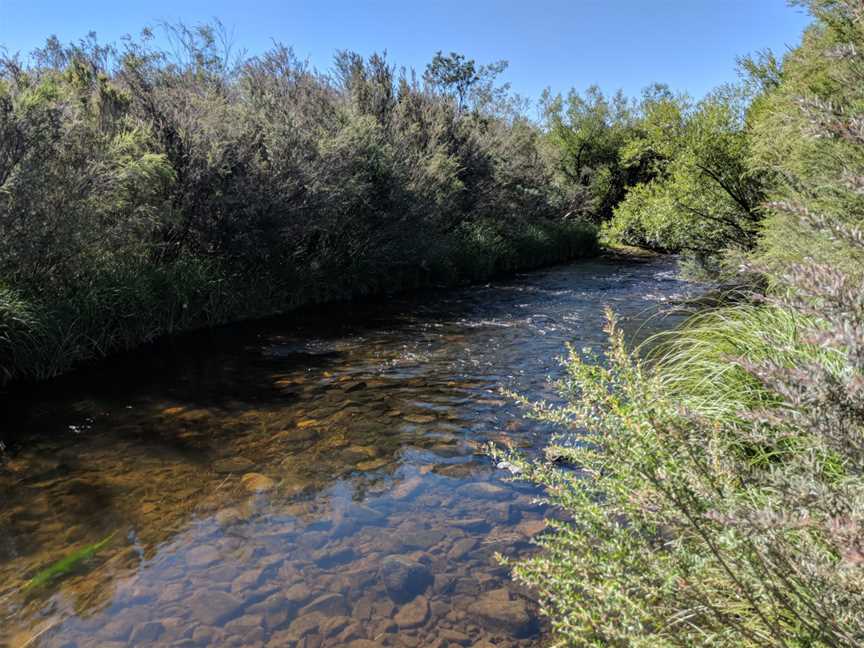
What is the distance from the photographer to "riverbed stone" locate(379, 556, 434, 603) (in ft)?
13.1

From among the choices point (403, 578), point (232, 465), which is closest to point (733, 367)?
point (403, 578)

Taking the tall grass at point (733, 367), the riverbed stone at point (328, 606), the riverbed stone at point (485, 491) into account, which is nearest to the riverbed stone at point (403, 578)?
the riverbed stone at point (328, 606)

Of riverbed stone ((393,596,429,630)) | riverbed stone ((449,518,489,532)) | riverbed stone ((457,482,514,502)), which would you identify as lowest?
riverbed stone ((393,596,429,630))

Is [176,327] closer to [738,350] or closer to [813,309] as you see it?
[738,350]

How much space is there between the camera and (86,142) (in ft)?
31.3

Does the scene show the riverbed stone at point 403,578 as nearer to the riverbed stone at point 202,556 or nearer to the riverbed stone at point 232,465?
the riverbed stone at point 202,556

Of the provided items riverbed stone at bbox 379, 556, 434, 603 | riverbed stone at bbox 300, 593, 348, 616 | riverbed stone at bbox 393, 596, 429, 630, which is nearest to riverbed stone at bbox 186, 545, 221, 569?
riverbed stone at bbox 300, 593, 348, 616

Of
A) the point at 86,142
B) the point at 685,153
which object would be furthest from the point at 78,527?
the point at 685,153

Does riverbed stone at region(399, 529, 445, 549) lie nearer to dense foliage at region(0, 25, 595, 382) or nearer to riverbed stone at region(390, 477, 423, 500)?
riverbed stone at region(390, 477, 423, 500)

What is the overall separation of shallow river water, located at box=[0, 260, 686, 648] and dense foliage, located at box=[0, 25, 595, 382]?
5.37 ft

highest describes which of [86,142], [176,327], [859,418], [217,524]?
[86,142]

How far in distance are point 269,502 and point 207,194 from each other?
346 inches

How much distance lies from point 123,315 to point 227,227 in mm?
3167

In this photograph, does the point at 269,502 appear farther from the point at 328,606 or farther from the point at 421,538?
the point at 328,606
